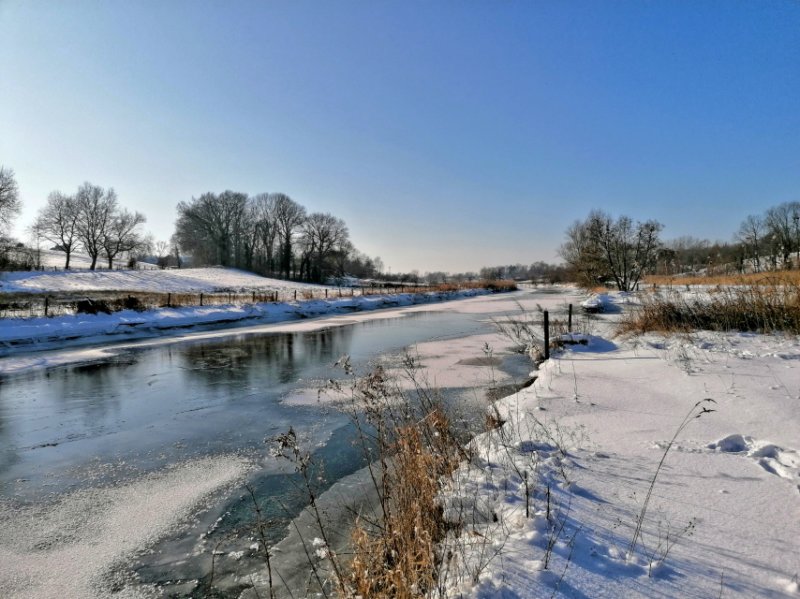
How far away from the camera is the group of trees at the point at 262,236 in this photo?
6912cm

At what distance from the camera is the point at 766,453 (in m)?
3.62

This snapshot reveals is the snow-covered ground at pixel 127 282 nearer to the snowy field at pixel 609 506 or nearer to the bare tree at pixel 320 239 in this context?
the bare tree at pixel 320 239

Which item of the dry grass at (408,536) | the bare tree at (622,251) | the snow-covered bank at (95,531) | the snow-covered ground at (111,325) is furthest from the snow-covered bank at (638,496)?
the bare tree at (622,251)

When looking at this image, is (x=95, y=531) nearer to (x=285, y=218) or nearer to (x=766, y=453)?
(x=766, y=453)

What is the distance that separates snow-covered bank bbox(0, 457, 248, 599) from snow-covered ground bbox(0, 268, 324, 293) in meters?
41.1

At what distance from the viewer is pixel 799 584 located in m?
2.02

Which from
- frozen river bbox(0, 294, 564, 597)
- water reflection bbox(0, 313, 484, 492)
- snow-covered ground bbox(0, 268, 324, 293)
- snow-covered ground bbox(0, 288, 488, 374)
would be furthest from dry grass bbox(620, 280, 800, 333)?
snow-covered ground bbox(0, 268, 324, 293)

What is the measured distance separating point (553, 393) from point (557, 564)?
15.2ft

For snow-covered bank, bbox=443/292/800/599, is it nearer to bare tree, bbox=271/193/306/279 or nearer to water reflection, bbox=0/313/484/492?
water reflection, bbox=0/313/484/492

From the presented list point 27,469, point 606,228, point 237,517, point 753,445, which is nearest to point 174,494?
point 237,517

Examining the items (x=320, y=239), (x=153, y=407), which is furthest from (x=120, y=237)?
(x=153, y=407)

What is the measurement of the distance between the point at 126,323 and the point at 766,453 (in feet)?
68.6

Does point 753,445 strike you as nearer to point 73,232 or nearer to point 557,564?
point 557,564

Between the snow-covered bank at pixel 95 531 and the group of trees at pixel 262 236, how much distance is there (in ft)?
218
